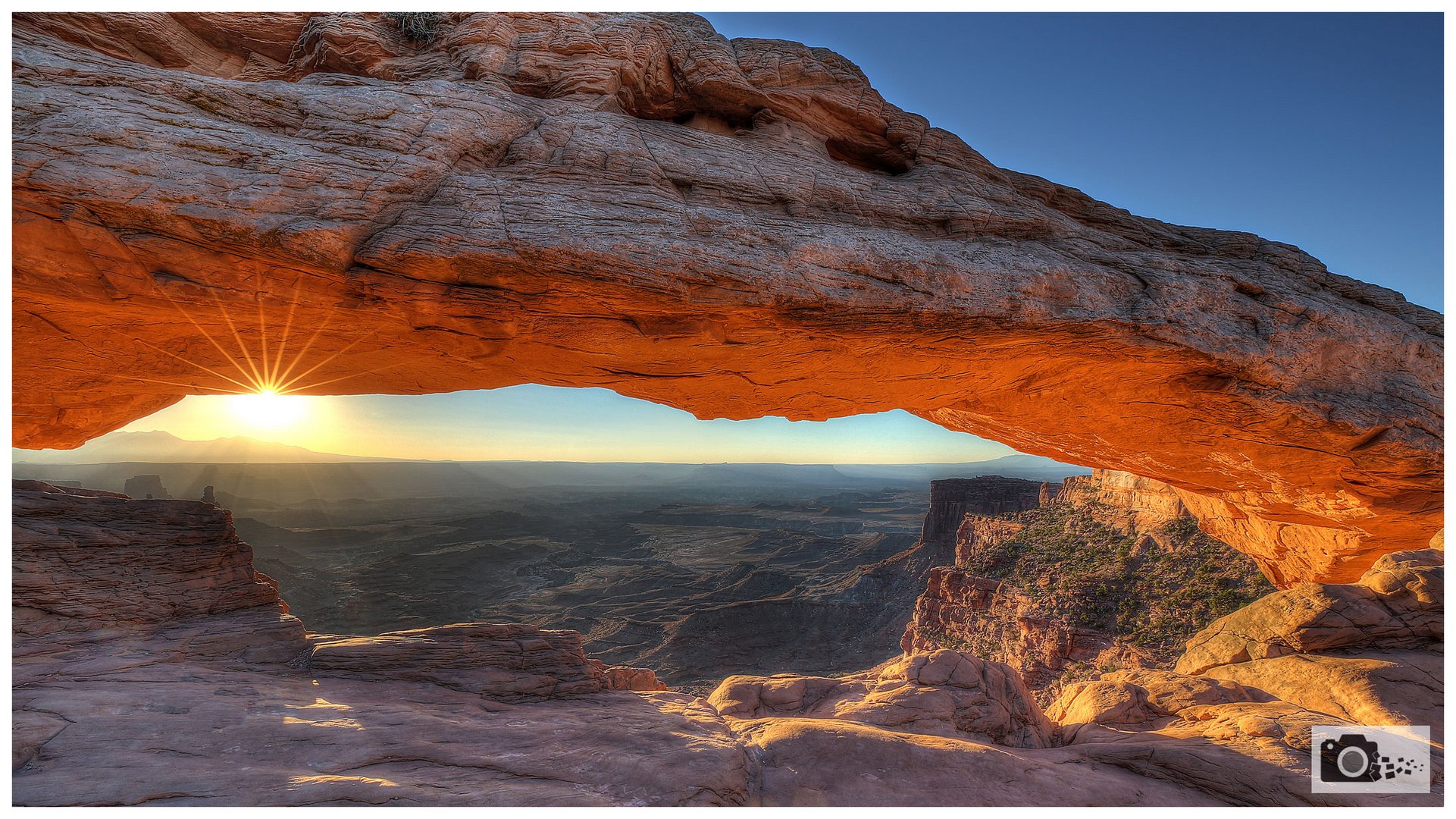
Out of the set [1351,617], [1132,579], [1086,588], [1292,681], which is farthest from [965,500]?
[1292,681]

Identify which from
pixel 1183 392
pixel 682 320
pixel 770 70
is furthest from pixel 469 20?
pixel 1183 392

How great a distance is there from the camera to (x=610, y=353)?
33.4 ft

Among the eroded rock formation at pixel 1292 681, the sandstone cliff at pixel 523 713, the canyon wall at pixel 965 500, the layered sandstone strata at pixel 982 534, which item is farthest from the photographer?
the canyon wall at pixel 965 500

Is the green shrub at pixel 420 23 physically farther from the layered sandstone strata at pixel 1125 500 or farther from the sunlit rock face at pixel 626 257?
the layered sandstone strata at pixel 1125 500

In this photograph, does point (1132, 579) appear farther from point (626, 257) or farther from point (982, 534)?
point (626, 257)

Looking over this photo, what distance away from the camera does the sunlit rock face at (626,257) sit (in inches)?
286

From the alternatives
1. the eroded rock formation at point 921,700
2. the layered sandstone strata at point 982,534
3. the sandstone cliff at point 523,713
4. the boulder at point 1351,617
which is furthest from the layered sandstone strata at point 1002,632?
the eroded rock formation at point 921,700

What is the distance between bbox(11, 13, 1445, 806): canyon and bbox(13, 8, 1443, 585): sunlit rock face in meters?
0.07

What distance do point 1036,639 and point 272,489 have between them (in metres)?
185

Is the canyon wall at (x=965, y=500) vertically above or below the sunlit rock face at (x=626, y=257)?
below

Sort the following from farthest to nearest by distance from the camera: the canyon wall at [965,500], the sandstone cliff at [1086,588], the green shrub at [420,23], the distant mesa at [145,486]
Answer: the distant mesa at [145,486]
the canyon wall at [965,500]
the sandstone cliff at [1086,588]
the green shrub at [420,23]

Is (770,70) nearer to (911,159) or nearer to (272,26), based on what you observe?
(911,159)
